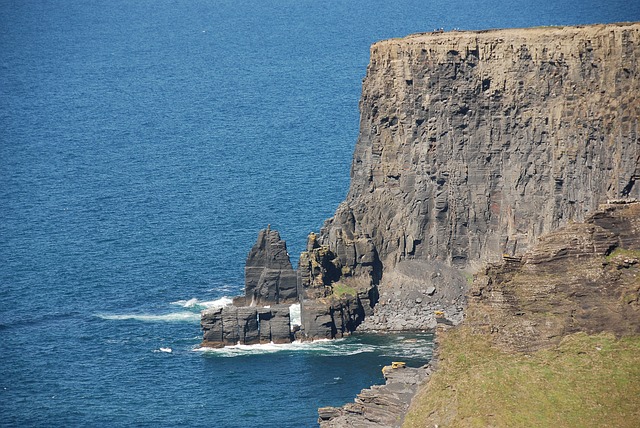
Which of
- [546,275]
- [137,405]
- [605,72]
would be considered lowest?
[137,405]

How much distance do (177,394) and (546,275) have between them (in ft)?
195

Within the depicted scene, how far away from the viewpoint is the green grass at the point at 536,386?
120 m

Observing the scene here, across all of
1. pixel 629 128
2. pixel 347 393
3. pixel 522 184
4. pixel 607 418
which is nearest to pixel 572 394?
pixel 607 418

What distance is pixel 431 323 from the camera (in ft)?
646

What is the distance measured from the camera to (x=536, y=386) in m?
123

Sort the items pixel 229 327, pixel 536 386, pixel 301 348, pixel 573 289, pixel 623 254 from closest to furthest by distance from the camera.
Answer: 1. pixel 536 386
2. pixel 573 289
3. pixel 623 254
4. pixel 301 348
5. pixel 229 327

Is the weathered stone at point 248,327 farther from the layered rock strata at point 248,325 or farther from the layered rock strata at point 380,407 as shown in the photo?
the layered rock strata at point 380,407

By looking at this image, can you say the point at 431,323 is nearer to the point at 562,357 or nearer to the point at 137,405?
the point at 137,405

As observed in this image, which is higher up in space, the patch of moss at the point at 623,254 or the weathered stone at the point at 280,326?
the patch of moss at the point at 623,254

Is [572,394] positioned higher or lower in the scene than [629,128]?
lower

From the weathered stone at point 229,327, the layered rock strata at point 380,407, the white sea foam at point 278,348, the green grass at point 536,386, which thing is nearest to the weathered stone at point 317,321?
the white sea foam at point 278,348

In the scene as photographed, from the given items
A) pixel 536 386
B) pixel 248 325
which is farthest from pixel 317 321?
pixel 536 386

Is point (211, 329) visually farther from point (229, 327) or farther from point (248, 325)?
point (248, 325)

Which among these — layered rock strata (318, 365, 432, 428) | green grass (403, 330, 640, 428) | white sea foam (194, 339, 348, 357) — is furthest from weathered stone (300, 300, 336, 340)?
green grass (403, 330, 640, 428)
